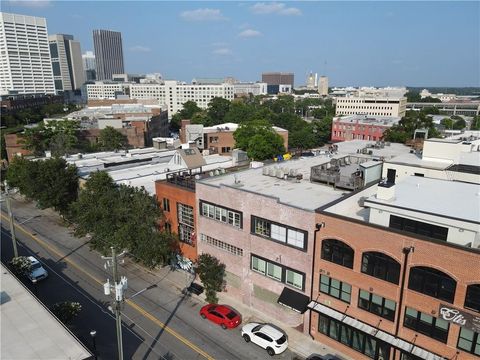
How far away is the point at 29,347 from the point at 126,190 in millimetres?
19688

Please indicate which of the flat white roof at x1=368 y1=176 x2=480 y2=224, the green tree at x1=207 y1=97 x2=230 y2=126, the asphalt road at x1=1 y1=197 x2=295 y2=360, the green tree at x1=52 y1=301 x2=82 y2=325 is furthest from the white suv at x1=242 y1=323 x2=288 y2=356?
the green tree at x1=207 y1=97 x2=230 y2=126

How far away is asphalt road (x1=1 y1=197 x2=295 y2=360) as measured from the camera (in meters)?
26.3

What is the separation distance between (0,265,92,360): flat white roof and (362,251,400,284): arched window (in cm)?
1784

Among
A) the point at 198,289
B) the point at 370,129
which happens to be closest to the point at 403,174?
the point at 198,289

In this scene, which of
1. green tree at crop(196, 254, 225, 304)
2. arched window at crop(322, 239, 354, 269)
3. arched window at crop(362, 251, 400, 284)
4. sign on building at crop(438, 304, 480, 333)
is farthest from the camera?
green tree at crop(196, 254, 225, 304)

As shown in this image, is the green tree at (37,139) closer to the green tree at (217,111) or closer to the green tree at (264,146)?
the green tree at (264,146)

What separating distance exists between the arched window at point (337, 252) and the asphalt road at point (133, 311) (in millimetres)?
7871

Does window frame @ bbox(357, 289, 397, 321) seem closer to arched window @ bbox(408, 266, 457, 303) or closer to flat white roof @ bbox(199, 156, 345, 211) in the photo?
arched window @ bbox(408, 266, 457, 303)

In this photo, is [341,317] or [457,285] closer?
[457,285]

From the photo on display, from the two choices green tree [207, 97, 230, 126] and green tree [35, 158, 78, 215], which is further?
green tree [207, 97, 230, 126]

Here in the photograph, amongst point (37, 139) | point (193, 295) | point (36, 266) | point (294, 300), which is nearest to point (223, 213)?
point (193, 295)

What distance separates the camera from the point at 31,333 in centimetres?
2066

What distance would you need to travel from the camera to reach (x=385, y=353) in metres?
23.3

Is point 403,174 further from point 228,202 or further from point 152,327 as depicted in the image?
point 152,327
